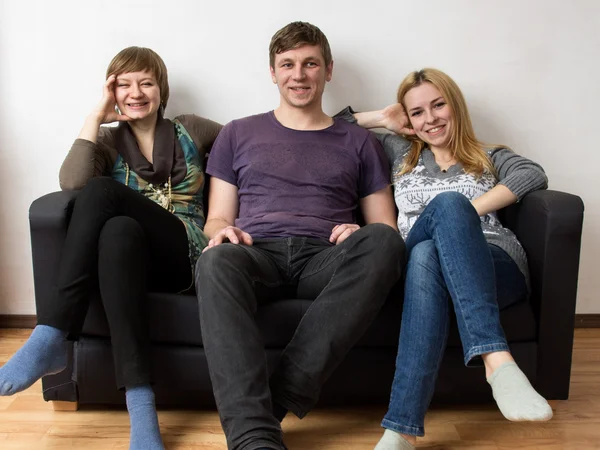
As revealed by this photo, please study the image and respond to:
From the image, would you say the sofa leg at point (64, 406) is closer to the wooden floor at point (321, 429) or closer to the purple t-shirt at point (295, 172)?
the wooden floor at point (321, 429)

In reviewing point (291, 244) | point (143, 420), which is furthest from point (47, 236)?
point (291, 244)

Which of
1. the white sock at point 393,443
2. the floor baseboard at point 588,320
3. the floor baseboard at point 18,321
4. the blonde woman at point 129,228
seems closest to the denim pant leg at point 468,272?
the white sock at point 393,443

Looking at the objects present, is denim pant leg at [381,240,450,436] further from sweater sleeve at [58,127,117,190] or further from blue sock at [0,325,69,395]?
sweater sleeve at [58,127,117,190]

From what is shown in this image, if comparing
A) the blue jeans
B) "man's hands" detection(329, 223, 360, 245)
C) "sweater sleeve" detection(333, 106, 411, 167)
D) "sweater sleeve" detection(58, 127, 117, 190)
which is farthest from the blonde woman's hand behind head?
"sweater sleeve" detection(58, 127, 117, 190)

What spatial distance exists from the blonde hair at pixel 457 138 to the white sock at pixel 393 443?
0.87 metres

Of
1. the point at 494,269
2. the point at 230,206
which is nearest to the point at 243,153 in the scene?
the point at 230,206

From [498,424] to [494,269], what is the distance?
45cm

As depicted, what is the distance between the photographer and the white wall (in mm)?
2244

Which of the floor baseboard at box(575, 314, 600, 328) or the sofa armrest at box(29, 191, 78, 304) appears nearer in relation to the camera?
the sofa armrest at box(29, 191, 78, 304)

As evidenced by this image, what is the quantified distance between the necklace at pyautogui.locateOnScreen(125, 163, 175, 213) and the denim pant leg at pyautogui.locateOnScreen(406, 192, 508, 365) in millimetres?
860

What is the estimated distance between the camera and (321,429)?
163 cm

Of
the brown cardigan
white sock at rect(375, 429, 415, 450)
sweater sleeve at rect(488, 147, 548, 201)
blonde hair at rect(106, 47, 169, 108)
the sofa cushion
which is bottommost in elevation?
white sock at rect(375, 429, 415, 450)

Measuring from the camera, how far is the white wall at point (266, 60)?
2244mm

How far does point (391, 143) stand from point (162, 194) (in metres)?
0.80
